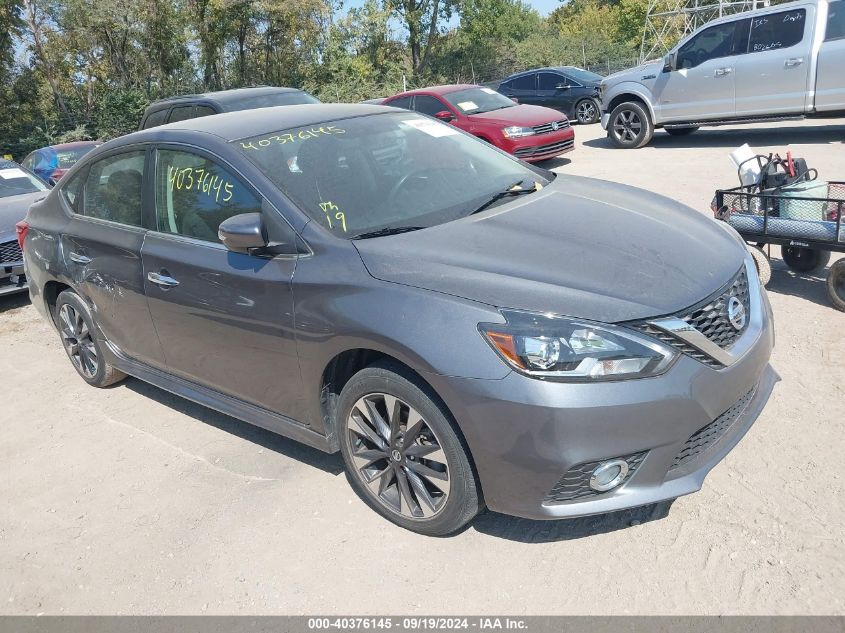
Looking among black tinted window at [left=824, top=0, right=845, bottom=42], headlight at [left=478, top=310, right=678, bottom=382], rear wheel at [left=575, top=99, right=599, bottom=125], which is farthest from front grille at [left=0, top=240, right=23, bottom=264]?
rear wheel at [left=575, top=99, right=599, bottom=125]

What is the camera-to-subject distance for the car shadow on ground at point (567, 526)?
3.09 m

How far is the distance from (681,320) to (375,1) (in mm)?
36283

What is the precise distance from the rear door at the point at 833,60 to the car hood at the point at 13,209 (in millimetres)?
10586

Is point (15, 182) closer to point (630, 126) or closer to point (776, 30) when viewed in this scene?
point (630, 126)

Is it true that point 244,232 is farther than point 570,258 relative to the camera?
Yes

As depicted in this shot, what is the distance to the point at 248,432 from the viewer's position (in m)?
4.32

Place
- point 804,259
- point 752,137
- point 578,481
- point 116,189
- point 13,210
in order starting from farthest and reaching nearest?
point 752,137, point 13,210, point 804,259, point 116,189, point 578,481

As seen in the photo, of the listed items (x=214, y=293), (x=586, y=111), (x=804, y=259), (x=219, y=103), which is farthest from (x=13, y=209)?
(x=586, y=111)

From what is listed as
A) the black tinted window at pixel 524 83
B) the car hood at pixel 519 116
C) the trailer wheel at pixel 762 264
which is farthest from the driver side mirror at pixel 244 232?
the black tinted window at pixel 524 83

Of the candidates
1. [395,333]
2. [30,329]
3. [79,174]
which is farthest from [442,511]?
[30,329]

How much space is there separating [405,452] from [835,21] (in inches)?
428

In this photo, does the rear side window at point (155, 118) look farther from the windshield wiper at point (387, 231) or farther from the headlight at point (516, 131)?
the windshield wiper at point (387, 231)

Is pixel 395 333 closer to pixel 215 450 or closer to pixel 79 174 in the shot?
pixel 215 450

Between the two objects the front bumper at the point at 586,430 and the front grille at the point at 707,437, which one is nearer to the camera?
the front bumper at the point at 586,430
